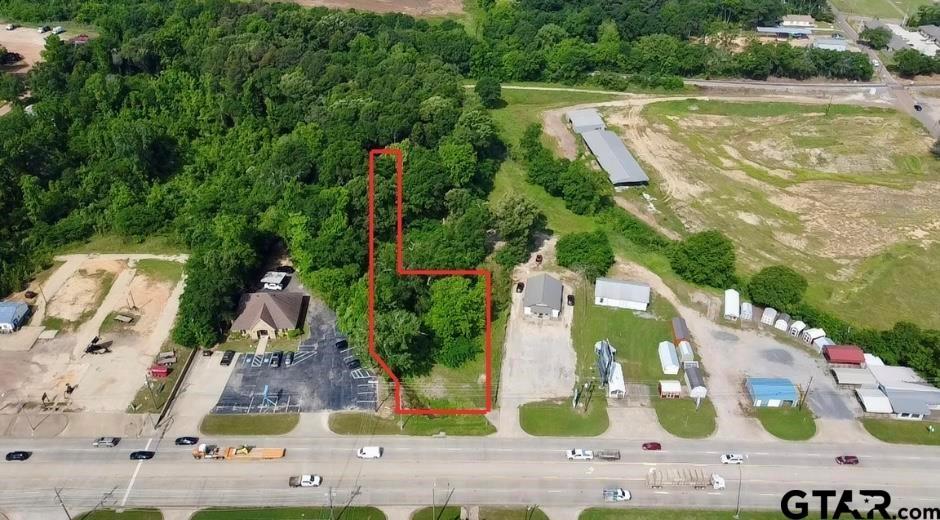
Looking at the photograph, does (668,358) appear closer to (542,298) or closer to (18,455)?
(542,298)

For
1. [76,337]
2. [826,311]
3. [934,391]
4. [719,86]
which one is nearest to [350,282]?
[76,337]

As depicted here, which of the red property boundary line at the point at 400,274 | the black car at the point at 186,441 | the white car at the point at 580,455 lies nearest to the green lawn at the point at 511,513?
the white car at the point at 580,455

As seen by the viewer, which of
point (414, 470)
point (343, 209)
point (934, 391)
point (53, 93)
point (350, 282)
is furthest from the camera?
point (53, 93)

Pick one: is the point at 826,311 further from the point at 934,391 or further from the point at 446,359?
the point at 446,359

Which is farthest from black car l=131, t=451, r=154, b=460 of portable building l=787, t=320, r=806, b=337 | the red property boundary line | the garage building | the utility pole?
portable building l=787, t=320, r=806, b=337

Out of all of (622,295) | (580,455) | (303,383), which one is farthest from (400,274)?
(580,455)

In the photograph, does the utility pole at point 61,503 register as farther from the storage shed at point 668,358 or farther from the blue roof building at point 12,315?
the storage shed at point 668,358
